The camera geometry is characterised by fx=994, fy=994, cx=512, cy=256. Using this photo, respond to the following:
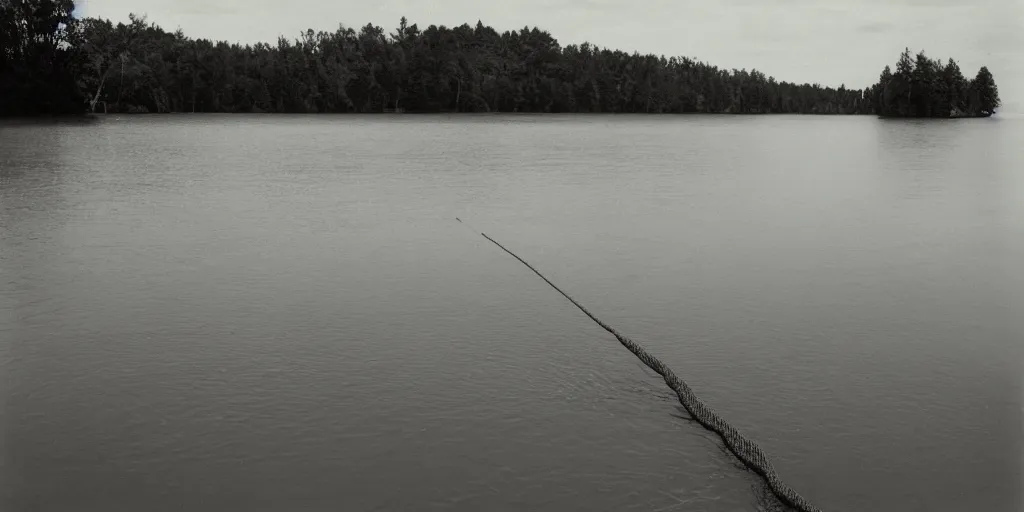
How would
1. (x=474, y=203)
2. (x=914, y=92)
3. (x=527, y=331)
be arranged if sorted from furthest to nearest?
(x=914, y=92)
(x=474, y=203)
(x=527, y=331)

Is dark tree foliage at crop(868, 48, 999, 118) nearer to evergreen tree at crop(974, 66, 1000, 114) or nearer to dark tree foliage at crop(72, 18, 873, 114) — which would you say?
evergreen tree at crop(974, 66, 1000, 114)

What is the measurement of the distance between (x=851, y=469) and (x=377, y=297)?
4.96m

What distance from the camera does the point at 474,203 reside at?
16484 mm

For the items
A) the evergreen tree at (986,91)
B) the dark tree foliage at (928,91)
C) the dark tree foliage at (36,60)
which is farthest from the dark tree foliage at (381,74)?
the evergreen tree at (986,91)

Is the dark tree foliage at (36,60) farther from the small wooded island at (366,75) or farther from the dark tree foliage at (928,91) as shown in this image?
the dark tree foliage at (928,91)

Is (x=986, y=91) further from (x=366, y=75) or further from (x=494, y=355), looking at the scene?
(x=494, y=355)

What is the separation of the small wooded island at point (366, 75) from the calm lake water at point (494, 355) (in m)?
58.8

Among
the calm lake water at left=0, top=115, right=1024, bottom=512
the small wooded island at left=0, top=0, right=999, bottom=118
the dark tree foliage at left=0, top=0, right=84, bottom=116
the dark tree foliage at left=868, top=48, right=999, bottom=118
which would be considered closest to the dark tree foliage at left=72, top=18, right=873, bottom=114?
the small wooded island at left=0, top=0, right=999, bottom=118

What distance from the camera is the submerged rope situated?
16.0 feet

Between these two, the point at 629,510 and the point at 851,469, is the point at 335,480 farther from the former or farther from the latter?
the point at 851,469

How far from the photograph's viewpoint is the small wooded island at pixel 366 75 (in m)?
68.7

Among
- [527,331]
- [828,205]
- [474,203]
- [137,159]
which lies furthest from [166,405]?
[137,159]

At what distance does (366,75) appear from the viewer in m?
113

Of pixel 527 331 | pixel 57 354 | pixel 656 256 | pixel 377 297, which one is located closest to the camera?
pixel 57 354
